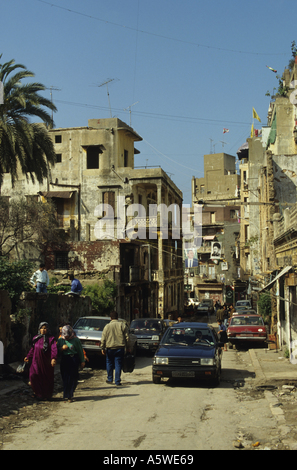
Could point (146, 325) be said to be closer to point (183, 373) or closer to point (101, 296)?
point (101, 296)

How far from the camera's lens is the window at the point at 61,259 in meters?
34.2

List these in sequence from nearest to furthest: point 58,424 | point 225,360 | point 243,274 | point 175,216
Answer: point 58,424
point 225,360
point 175,216
point 243,274

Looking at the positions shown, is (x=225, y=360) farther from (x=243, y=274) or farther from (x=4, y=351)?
(x=243, y=274)

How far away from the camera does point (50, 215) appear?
41.3 metres

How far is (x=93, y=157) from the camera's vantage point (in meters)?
48.9

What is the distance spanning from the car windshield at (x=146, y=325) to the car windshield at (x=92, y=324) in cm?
485

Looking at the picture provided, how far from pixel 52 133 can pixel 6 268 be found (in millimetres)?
37473

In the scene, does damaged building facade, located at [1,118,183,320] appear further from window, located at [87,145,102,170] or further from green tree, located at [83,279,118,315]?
green tree, located at [83,279,118,315]

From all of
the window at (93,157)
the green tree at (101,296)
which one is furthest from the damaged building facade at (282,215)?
the window at (93,157)

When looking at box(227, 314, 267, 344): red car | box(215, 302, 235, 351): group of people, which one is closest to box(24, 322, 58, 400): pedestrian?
box(215, 302, 235, 351): group of people

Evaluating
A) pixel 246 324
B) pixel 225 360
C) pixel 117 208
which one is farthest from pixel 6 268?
pixel 117 208

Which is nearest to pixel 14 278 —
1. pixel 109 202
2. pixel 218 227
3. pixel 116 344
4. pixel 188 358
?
pixel 116 344

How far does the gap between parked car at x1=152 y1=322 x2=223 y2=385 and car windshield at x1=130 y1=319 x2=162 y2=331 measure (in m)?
7.79

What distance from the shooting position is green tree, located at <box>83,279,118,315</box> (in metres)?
26.1
